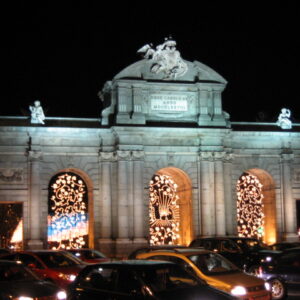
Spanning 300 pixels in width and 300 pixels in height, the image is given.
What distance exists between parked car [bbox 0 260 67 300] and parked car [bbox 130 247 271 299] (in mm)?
3593

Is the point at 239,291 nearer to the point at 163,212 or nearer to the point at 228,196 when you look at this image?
the point at 228,196

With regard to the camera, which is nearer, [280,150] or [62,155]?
[62,155]

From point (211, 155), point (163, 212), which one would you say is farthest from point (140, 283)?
point (163, 212)

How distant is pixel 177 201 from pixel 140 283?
27.2m

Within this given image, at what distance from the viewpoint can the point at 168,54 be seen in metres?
37.8

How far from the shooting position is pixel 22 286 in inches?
616

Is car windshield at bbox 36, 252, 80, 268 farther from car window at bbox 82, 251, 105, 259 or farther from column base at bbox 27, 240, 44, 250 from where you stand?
column base at bbox 27, 240, 44, 250

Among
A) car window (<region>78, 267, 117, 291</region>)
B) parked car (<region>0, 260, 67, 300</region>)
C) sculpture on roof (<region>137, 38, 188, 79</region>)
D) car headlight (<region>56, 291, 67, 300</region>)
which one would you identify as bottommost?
car headlight (<region>56, 291, 67, 300</region>)

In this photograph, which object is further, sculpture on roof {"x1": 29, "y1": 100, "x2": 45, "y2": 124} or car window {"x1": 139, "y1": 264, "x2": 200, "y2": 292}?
sculpture on roof {"x1": 29, "y1": 100, "x2": 45, "y2": 124}

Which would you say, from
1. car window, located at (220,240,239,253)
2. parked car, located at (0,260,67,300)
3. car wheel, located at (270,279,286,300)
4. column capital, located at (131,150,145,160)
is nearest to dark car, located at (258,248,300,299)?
car wheel, located at (270,279,286,300)

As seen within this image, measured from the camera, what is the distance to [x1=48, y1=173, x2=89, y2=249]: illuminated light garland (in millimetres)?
37625

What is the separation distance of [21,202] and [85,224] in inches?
167

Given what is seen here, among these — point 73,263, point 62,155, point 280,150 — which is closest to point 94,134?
point 62,155

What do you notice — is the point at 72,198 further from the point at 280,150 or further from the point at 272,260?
the point at 272,260
